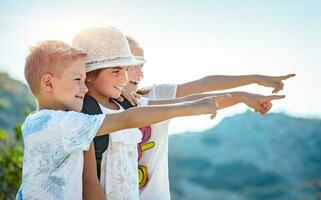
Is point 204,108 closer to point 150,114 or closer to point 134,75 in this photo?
point 150,114

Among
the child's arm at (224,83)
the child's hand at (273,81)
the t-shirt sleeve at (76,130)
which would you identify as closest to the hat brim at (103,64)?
the t-shirt sleeve at (76,130)

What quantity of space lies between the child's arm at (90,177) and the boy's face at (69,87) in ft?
0.61

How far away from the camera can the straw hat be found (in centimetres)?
281

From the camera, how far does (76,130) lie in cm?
251

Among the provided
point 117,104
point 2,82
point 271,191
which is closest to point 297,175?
point 271,191

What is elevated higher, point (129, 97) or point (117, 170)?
point (129, 97)

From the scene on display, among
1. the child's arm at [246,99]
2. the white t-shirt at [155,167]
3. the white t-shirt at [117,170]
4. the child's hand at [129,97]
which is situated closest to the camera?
the white t-shirt at [117,170]

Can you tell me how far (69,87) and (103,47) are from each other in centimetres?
28

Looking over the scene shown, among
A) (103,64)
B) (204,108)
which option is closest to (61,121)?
(103,64)

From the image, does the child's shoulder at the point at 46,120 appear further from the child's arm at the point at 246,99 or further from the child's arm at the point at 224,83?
the child's arm at the point at 224,83

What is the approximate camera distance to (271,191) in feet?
45.2

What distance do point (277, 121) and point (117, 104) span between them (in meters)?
11.5

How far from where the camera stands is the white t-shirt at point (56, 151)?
99.0 inches

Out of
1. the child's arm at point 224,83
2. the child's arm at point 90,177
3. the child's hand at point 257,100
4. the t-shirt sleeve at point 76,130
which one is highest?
the child's arm at point 224,83
